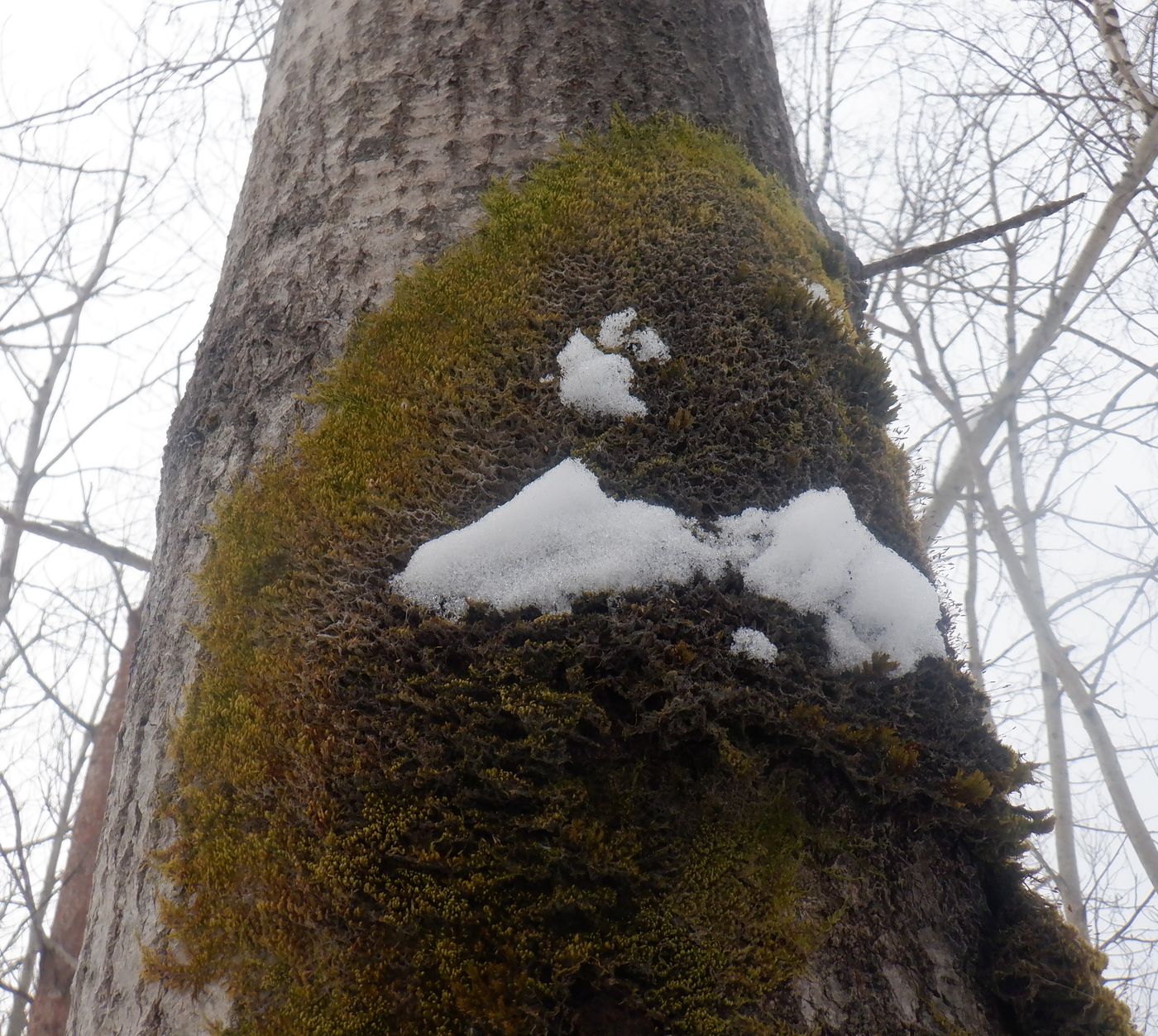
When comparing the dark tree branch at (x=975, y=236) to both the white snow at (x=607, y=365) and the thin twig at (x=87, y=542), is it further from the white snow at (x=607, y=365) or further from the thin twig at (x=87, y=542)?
the thin twig at (x=87, y=542)

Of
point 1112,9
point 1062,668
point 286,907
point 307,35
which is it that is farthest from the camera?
point 1062,668

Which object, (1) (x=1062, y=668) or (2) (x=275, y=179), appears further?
(1) (x=1062, y=668)

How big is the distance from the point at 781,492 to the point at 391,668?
489 millimetres

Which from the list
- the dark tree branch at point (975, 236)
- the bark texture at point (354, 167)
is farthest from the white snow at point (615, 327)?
the dark tree branch at point (975, 236)

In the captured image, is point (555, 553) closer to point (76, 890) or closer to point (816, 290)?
point (816, 290)

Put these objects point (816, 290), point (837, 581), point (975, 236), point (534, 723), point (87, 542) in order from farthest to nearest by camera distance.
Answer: point (87, 542) → point (975, 236) → point (816, 290) → point (837, 581) → point (534, 723)

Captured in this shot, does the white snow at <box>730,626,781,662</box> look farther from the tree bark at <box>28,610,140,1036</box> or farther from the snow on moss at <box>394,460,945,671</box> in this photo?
the tree bark at <box>28,610,140,1036</box>

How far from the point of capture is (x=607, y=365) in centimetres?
98

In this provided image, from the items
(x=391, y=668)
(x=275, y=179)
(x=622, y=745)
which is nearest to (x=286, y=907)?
(x=391, y=668)

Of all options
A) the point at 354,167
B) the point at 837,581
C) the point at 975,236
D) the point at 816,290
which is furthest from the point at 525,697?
the point at 975,236

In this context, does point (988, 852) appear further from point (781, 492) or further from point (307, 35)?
point (307, 35)

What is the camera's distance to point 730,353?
3.33 feet

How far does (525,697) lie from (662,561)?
0.69ft

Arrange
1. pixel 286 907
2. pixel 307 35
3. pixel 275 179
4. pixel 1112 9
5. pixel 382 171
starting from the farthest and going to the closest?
pixel 1112 9 → pixel 307 35 → pixel 275 179 → pixel 382 171 → pixel 286 907
